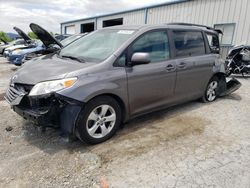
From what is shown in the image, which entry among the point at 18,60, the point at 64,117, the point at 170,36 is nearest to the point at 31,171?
the point at 64,117

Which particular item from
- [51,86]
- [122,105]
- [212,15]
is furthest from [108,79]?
[212,15]

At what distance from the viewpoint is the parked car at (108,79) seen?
2.94 metres

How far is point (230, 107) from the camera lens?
5.14 m

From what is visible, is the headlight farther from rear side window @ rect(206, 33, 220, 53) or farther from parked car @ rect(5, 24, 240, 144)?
rear side window @ rect(206, 33, 220, 53)

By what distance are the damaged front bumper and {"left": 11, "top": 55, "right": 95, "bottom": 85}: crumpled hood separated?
245mm

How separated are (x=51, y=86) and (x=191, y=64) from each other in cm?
274

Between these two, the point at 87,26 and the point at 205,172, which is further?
the point at 87,26

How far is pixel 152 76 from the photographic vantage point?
3.74 meters

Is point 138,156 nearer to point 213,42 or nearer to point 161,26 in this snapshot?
point 161,26

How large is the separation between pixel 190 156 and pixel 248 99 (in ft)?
12.2

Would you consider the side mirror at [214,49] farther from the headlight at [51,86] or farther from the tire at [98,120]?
the headlight at [51,86]

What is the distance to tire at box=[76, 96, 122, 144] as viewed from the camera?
3.03m

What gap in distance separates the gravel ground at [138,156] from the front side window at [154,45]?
3.80ft

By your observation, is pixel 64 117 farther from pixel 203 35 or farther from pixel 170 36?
pixel 203 35
